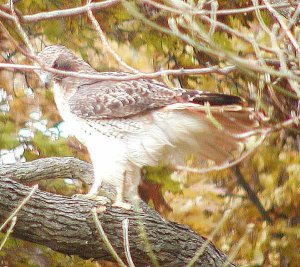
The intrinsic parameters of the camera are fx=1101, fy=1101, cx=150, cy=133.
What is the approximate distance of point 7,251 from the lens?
5.50 metres

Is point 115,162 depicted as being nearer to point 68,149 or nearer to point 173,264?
point 173,264

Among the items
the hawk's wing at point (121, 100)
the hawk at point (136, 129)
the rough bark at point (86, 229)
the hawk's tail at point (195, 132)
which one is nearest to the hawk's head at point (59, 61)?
the hawk at point (136, 129)

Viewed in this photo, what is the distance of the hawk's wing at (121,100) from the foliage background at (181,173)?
692mm

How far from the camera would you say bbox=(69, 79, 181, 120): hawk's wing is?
451 centimetres

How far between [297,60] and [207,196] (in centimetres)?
250

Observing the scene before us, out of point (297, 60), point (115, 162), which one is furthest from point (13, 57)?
Result: point (297, 60)

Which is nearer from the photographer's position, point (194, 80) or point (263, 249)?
point (263, 249)

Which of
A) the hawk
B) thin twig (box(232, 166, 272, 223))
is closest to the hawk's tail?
the hawk

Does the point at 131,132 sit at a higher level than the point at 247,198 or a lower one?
higher

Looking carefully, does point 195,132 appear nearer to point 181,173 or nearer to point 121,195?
point 121,195

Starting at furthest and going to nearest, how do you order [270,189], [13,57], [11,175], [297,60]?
[13,57]
[270,189]
[11,175]
[297,60]

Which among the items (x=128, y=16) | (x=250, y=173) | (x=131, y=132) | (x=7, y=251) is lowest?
(x=7, y=251)

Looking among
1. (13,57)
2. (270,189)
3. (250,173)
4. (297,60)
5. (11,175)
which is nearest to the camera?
(297,60)

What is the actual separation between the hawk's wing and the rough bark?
16.9 inches
